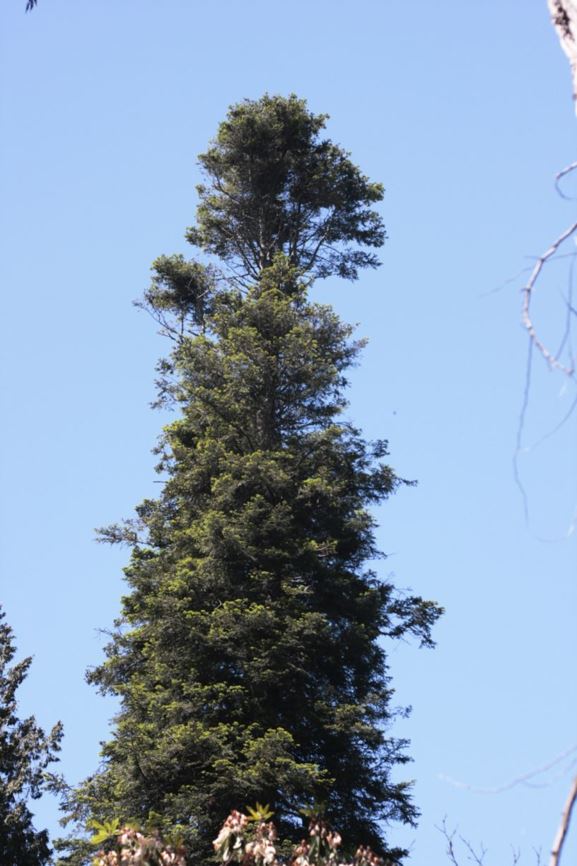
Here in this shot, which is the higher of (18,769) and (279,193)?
(279,193)

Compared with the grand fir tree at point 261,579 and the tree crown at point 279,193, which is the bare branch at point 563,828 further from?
the tree crown at point 279,193

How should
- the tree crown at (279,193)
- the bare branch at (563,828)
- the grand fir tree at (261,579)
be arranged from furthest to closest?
the tree crown at (279,193), the grand fir tree at (261,579), the bare branch at (563,828)

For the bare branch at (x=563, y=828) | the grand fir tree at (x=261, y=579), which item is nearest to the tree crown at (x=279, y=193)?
the grand fir tree at (x=261, y=579)

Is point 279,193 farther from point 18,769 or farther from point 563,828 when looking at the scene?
point 563,828

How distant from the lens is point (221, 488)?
58.3 feet

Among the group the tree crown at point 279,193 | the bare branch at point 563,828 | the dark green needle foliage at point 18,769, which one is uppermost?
the tree crown at point 279,193

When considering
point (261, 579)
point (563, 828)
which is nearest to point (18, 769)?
point (261, 579)

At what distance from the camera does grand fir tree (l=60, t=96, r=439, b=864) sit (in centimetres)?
1520

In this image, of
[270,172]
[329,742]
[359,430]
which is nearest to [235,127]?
[270,172]

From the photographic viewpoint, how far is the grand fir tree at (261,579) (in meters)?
15.2

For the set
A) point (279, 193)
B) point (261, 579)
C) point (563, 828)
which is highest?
point (279, 193)

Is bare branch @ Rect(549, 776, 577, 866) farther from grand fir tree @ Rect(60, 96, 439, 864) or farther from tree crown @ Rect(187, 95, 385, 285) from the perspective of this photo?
tree crown @ Rect(187, 95, 385, 285)

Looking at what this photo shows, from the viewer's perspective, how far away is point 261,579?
1694 cm

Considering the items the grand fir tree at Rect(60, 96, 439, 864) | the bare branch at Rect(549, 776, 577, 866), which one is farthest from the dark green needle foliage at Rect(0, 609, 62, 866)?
the bare branch at Rect(549, 776, 577, 866)
